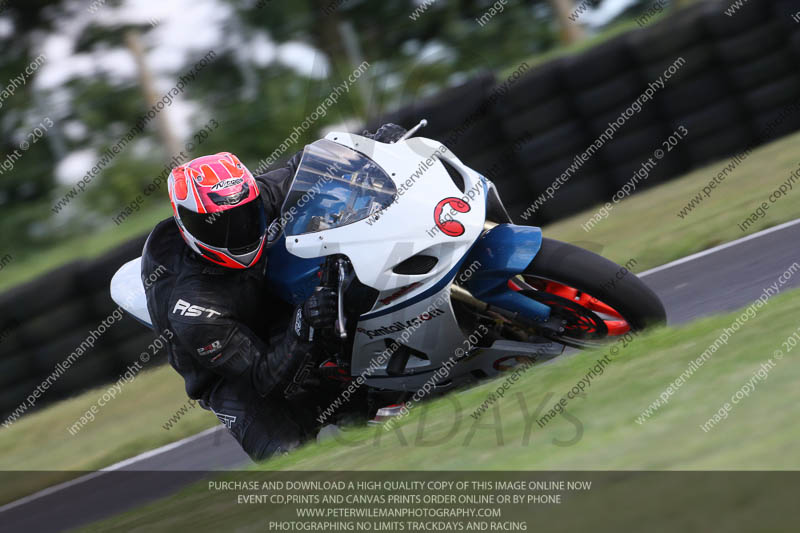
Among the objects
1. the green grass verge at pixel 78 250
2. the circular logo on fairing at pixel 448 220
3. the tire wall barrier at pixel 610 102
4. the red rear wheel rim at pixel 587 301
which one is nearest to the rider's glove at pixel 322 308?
the circular logo on fairing at pixel 448 220

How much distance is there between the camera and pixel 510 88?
29.2 ft

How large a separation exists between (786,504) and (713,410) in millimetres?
877

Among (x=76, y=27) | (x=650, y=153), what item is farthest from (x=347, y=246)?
(x=76, y=27)

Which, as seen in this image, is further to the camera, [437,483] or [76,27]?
[76,27]

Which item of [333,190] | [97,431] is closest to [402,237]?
[333,190]

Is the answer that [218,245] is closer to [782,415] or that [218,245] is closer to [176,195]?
[176,195]

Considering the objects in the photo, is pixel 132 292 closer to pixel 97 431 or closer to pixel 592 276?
pixel 592 276

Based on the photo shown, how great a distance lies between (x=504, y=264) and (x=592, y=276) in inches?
14.6

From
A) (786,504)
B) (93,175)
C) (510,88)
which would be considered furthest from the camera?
(93,175)

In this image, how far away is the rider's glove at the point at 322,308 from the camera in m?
3.92

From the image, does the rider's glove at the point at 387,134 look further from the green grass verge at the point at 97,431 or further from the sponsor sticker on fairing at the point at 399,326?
the green grass verge at the point at 97,431

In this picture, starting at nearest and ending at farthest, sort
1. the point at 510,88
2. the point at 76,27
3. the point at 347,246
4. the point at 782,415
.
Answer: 1. the point at 782,415
2. the point at 347,246
3. the point at 510,88
4. the point at 76,27

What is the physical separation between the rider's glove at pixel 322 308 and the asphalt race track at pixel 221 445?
1.97 meters

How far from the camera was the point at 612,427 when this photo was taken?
3281 millimetres
